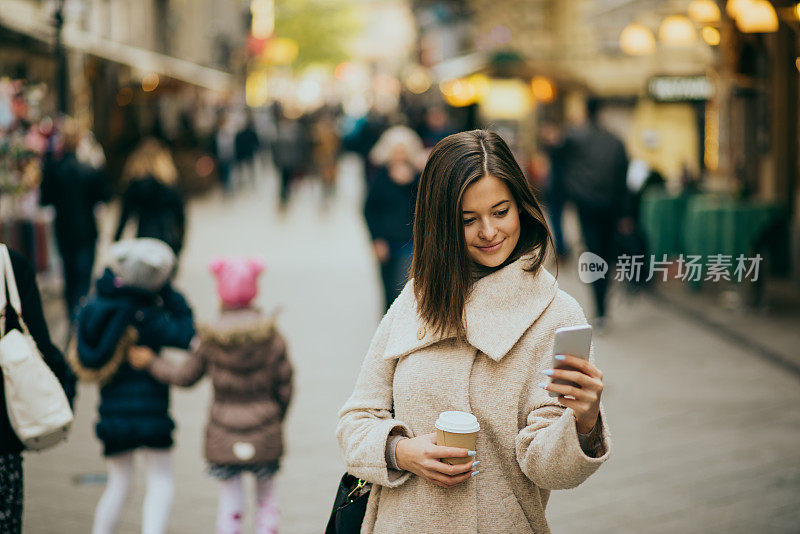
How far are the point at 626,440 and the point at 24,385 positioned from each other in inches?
162

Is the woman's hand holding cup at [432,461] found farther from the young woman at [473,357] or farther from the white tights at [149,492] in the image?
the white tights at [149,492]

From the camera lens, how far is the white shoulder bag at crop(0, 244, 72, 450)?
10.3ft

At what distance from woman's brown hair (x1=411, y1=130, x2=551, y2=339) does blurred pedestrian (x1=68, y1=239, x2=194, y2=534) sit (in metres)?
2.31

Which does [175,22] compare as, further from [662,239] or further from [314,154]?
[662,239]

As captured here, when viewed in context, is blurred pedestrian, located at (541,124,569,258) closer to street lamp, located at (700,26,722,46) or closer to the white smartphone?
street lamp, located at (700,26,722,46)

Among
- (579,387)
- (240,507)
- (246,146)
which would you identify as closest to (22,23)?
(240,507)

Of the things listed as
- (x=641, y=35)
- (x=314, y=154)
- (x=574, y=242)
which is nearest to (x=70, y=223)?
(x=641, y=35)

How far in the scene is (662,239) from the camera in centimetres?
1211

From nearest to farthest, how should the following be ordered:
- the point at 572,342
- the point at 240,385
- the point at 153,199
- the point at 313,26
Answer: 1. the point at 572,342
2. the point at 240,385
3. the point at 153,199
4. the point at 313,26

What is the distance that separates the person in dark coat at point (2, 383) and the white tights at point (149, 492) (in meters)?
1.05

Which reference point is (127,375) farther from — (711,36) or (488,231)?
(711,36)

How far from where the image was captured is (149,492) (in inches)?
176

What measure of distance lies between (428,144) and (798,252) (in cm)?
A: 465

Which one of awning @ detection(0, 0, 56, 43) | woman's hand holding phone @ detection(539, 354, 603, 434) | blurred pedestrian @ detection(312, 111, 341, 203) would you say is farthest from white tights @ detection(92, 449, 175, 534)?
blurred pedestrian @ detection(312, 111, 341, 203)
